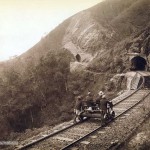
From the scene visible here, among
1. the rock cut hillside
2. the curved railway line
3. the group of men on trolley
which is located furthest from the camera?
the rock cut hillside

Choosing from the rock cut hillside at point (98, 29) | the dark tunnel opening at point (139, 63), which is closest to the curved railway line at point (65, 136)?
the dark tunnel opening at point (139, 63)

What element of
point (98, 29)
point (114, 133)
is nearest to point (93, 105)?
point (114, 133)

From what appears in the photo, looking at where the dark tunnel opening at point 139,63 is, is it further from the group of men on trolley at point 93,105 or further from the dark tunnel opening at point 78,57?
the group of men on trolley at point 93,105

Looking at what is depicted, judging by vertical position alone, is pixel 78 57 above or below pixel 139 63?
above

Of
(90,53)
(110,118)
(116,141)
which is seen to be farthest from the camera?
(90,53)

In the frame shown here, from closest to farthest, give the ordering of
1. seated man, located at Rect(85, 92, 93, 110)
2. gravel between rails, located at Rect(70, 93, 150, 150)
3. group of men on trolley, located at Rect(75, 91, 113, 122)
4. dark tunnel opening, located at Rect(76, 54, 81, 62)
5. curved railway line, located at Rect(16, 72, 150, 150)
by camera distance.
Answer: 1. gravel between rails, located at Rect(70, 93, 150, 150)
2. curved railway line, located at Rect(16, 72, 150, 150)
3. group of men on trolley, located at Rect(75, 91, 113, 122)
4. seated man, located at Rect(85, 92, 93, 110)
5. dark tunnel opening, located at Rect(76, 54, 81, 62)

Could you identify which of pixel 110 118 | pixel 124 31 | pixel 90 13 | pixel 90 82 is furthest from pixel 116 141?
pixel 90 13

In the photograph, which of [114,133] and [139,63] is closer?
[114,133]

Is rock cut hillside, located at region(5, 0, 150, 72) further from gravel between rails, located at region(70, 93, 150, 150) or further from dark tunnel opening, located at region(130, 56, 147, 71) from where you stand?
gravel between rails, located at region(70, 93, 150, 150)

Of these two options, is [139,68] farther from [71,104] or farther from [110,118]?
[110,118]

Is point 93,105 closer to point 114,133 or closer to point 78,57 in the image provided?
point 114,133

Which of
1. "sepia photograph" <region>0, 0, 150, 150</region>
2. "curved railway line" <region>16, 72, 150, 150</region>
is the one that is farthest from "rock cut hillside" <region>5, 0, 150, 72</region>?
"curved railway line" <region>16, 72, 150, 150</region>
